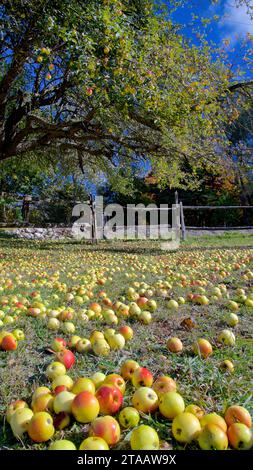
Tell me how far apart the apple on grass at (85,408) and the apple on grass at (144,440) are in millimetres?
283

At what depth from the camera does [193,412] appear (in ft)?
5.97

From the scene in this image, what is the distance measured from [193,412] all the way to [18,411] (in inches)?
36.6

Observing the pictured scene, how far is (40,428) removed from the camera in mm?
1682

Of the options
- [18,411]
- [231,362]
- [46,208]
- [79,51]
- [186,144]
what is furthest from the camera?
[46,208]

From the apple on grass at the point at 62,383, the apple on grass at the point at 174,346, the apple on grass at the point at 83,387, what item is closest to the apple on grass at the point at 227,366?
the apple on grass at the point at 174,346

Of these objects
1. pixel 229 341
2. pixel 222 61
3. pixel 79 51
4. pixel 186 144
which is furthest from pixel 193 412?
pixel 222 61

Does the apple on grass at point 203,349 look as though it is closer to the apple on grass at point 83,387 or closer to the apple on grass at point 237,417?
the apple on grass at point 237,417

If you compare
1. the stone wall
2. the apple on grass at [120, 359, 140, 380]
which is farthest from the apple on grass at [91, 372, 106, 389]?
the stone wall

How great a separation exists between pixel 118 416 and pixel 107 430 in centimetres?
29

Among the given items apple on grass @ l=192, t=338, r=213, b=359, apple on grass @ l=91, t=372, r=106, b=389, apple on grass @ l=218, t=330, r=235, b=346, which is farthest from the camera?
apple on grass @ l=218, t=330, r=235, b=346

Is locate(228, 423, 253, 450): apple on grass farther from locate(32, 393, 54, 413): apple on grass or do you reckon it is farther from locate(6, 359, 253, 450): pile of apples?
locate(32, 393, 54, 413): apple on grass

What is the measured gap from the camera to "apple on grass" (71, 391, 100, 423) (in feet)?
5.87
